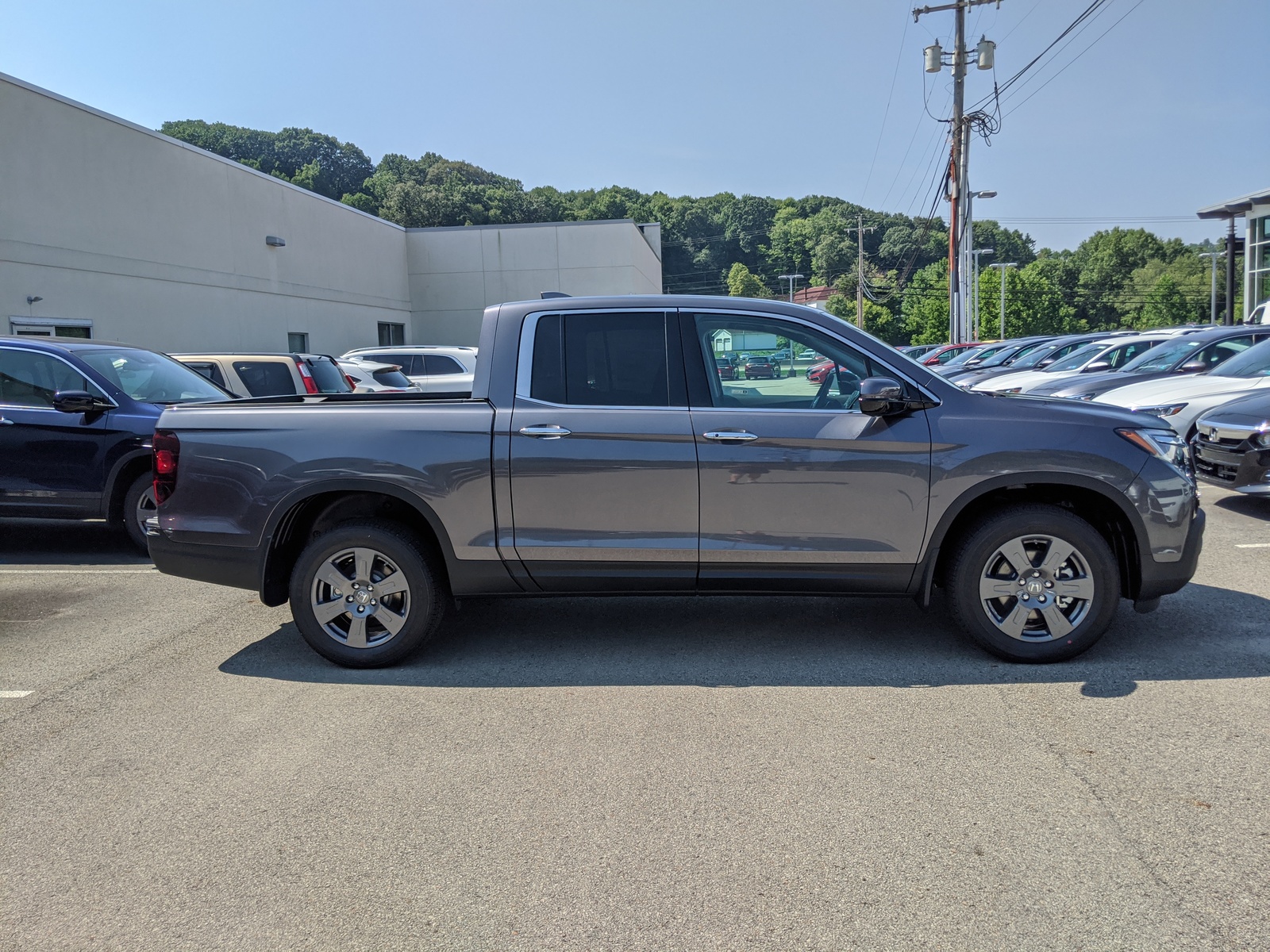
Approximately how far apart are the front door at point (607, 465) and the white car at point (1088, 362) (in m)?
11.3

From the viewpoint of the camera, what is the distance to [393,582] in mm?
5102

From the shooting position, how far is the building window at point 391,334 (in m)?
36.2

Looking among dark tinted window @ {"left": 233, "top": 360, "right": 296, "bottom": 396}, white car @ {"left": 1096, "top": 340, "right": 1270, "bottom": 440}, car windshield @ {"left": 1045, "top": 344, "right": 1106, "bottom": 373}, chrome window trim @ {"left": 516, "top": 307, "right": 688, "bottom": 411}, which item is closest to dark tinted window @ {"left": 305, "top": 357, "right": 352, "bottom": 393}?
dark tinted window @ {"left": 233, "top": 360, "right": 296, "bottom": 396}

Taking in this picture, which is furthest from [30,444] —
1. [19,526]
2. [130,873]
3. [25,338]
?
[130,873]

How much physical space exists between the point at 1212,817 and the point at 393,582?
3718mm

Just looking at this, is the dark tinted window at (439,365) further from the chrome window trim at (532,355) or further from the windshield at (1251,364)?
the chrome window trim at (532,355)

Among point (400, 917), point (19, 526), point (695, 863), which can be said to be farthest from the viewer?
point (19, 526)

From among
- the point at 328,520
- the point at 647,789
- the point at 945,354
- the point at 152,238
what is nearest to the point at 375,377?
the point at 152,238

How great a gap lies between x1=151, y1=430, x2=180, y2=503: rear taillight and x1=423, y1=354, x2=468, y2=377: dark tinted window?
46.5 ft

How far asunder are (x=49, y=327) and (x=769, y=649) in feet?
59.4

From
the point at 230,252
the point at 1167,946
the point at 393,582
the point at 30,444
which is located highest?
the point at 230,252

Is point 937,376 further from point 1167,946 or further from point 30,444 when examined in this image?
point 30,444

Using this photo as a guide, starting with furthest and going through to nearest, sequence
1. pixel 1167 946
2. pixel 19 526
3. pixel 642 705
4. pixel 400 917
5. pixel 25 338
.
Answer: pixel 19 526
pixel 25 338
pixel 642 705
pixel 400 917
pixel 1167 946

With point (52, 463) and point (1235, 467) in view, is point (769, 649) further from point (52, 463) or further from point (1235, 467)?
point (52, 463)
